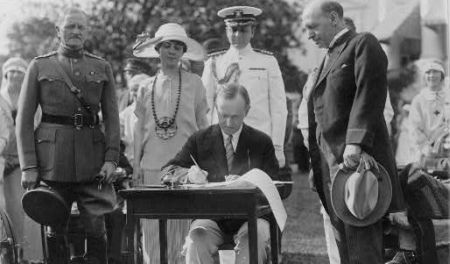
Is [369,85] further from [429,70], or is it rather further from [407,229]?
[429,70]

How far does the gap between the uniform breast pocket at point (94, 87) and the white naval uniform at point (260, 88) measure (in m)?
1.41

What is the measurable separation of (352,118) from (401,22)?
29.5 metres

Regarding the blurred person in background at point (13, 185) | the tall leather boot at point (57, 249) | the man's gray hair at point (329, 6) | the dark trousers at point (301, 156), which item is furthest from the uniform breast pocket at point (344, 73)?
the dark trousers at point (301, 156)

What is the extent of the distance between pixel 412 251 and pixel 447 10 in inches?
66.4

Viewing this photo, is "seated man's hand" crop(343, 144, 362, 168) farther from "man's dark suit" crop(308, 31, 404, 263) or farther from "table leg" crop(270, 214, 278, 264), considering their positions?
"table leg" crop(270, 214, 278, 264)

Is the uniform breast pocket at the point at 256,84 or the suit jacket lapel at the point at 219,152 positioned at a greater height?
the uniform breast pocket at the point at 256,84

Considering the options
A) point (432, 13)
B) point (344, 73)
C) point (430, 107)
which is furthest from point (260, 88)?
point (432, 13)

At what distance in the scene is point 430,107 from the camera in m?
10.1

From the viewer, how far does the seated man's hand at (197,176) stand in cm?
Answer: 579

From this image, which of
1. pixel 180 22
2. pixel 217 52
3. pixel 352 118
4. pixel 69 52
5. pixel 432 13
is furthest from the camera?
pixel 432 13

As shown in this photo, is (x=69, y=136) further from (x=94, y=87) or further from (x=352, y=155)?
(x=352, y=155)

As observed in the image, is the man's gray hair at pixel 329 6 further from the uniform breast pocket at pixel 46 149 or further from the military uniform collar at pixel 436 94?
the military uniform collar at pixel 436 94

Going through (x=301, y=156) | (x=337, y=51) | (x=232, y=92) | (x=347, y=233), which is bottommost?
(x=301, y=156)

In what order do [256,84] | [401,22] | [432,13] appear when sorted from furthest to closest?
[401,22] < [432,13] < [256,84]
